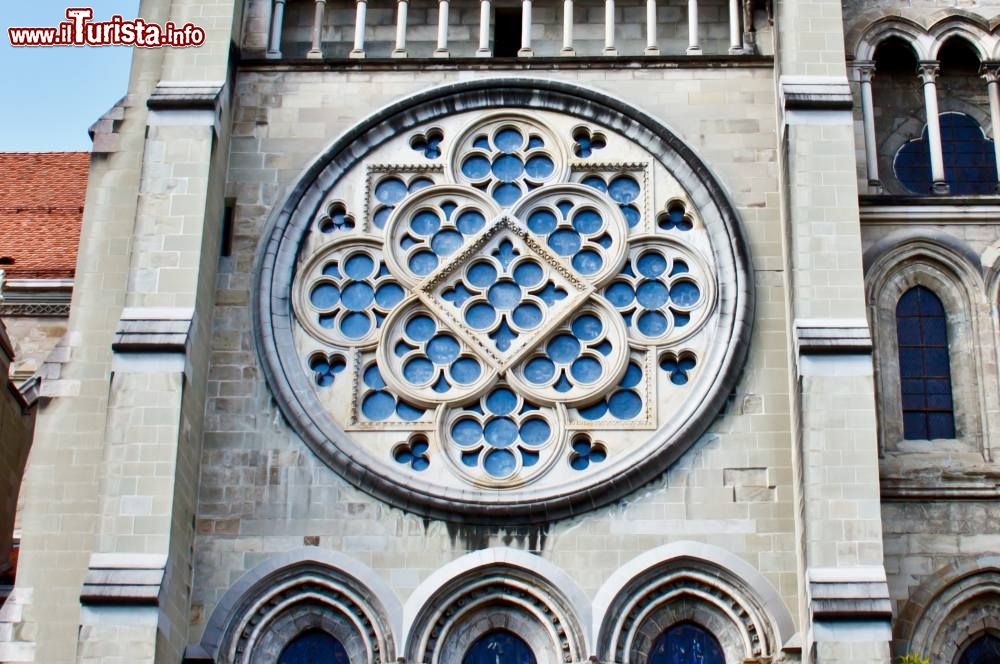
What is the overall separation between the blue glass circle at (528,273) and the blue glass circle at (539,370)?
1.00m

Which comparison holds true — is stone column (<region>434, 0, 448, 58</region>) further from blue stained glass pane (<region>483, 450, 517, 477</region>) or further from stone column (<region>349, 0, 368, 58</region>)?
blue stained glass pane (<region>483, 450, 517, 477</region>)

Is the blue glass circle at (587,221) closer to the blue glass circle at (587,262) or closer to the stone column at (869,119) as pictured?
the blue glass circle at (587,262)

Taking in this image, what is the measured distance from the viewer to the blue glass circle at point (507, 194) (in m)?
24.7

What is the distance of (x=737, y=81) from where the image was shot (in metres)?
25.0

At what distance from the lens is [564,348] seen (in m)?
23.8

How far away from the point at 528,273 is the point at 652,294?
1485 millimetres

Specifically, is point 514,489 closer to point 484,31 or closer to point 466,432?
point 466,432

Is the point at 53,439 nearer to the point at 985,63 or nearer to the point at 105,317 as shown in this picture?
the point at 105,317

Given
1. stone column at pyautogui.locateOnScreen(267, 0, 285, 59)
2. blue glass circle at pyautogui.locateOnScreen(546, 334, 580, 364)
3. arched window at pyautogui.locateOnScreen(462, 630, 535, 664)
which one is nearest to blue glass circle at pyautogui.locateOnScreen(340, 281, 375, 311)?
blue glass circle at pyautogui.locateOnScreen(546, 334, 580, 364)

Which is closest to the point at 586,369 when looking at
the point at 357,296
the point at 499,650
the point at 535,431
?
the point at 535,431

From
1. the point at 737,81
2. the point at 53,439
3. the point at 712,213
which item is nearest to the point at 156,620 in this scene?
the point at 53,439

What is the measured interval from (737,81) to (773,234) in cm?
216

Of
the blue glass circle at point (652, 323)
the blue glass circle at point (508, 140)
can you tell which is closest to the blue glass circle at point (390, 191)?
the blue glass circle at point (508, 140)

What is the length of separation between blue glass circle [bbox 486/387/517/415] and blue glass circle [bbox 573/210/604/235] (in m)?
2.30
